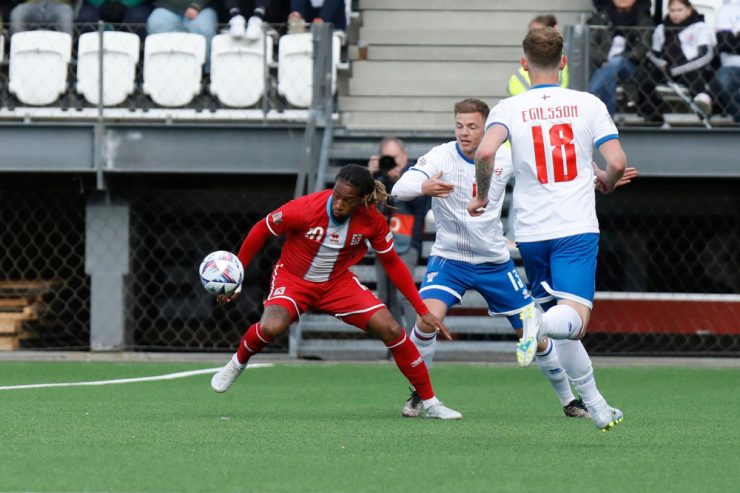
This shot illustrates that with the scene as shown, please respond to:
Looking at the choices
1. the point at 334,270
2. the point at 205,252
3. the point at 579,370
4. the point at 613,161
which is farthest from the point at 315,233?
the point at 205,252

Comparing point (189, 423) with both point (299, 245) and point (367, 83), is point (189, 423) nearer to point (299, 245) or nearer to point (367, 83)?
point (299, 245)

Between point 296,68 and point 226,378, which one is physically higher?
point 296,68

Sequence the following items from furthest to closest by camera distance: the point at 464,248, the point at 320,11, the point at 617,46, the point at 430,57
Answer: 1. the point at 430,57
2. the point at 320,11
3. the point at 617,46
4. the point at 464,248

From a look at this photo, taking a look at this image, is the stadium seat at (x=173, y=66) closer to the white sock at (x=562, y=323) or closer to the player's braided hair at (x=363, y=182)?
A: the player's braided hair at (x=363, y=182)

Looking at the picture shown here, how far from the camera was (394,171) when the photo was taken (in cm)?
1131

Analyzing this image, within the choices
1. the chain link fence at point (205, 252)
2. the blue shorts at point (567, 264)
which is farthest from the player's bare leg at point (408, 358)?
the chain link fence at point (205, 252)

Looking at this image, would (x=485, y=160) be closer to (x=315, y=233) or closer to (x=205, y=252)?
(x=315, y=233)

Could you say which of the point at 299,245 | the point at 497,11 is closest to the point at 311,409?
the point at 299,245

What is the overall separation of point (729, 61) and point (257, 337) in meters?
6.33

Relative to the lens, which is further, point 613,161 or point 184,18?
point 184,18

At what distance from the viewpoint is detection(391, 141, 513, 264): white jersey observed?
8.39m

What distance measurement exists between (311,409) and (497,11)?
27.7 ft

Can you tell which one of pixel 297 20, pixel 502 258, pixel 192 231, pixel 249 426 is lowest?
pixel 192 231

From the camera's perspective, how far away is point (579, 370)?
22.0 ft
